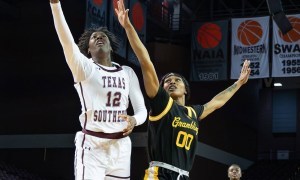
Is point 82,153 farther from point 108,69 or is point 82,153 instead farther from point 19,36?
point 19,36

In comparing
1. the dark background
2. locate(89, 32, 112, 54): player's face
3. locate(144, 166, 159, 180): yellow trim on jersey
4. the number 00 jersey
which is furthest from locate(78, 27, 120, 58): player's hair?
the dark background

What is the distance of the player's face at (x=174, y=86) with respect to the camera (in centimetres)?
523

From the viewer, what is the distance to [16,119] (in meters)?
17.2

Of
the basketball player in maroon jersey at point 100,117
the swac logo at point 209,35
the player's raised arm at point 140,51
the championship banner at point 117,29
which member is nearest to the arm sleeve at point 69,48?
the basketball player in maroon jersey at point 100,117

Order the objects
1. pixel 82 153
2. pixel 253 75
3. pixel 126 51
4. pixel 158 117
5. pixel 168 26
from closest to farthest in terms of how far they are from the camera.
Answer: pixel 82 153 < pixel 158 117 < pixel 126 51 < pixel 253 75 < pixel 168 26

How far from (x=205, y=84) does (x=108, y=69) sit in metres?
14.3

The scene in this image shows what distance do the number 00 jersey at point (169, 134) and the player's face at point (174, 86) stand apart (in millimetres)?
198

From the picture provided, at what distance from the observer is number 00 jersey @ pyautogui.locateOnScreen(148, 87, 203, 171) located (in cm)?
491

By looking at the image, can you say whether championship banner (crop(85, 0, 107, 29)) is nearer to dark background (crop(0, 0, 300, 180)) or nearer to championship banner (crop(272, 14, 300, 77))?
dark background (crop(0, 0, 300, 180))

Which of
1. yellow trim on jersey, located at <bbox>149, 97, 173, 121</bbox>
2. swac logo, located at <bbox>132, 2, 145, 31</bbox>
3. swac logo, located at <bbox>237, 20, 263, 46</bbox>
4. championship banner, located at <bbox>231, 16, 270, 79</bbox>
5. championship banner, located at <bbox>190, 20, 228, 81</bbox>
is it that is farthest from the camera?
championship banner, located at <bbox>190, 20, 228, 81</bbox>

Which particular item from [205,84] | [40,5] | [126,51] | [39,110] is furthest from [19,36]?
[205,84]

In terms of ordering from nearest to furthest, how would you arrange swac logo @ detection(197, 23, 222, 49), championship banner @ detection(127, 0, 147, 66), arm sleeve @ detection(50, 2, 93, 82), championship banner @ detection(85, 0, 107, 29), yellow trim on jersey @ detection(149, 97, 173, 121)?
arm sleeve @ detection(50, 2, 93, 82) < yellow trim on jersey @ detection(149, 97, 173, 121) < championship banner @ detection(85, 0, 107, 29) < championship banner @ detection(127, 0, 147, 66) < swac logo @ detection(197, 23, 222, 49)

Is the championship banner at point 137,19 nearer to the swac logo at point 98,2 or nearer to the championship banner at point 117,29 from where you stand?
the championship banner at point 117,29

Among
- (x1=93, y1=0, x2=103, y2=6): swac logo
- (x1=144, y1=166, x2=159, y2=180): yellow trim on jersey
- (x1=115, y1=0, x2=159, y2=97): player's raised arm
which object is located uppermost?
(x1=93, y1=0, x2=103, y2=6): swac logo
